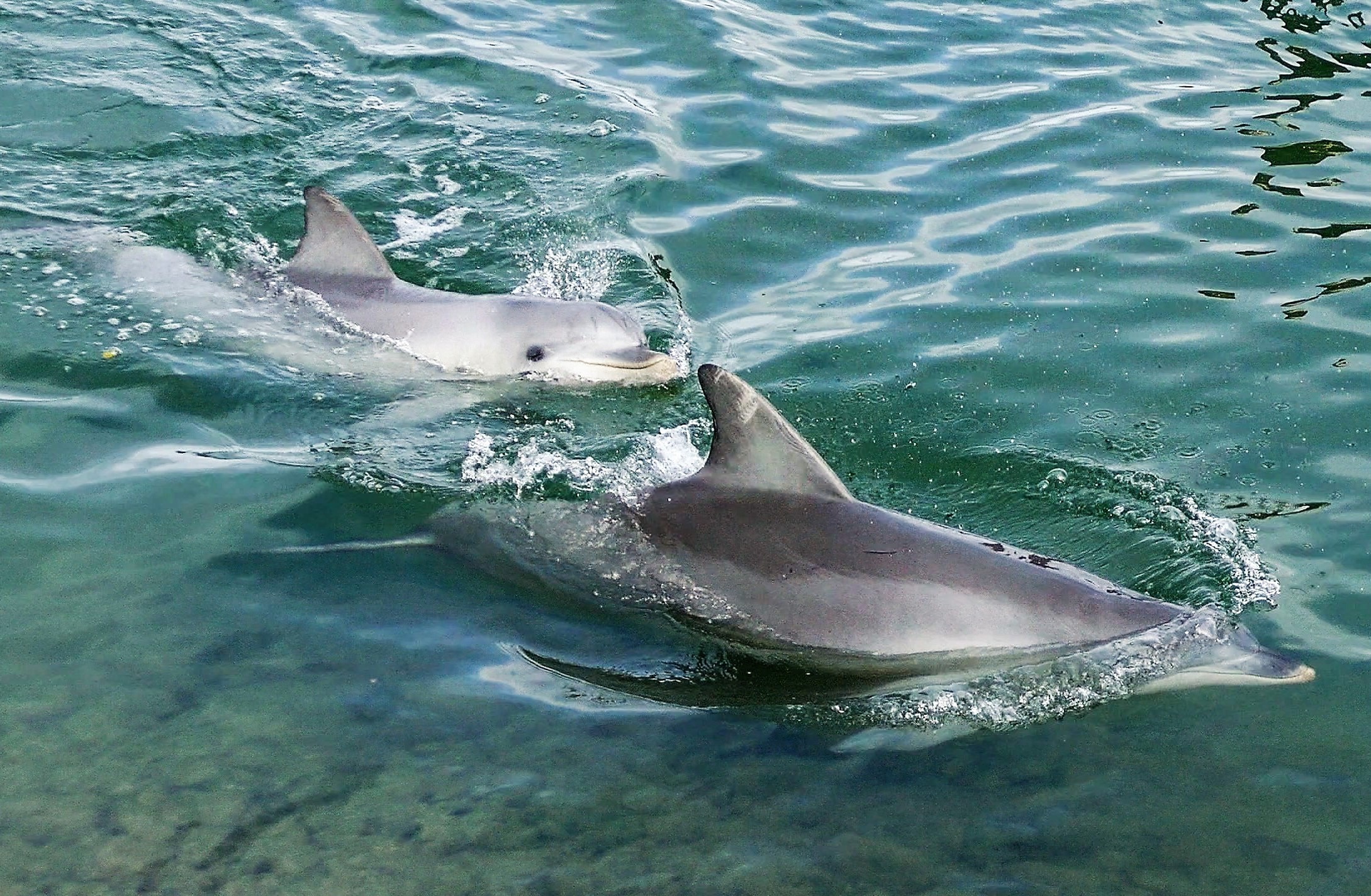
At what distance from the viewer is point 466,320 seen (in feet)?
32.1

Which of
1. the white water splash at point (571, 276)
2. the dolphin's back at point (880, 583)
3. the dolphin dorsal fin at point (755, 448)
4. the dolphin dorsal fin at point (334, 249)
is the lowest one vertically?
the white water splash at point (571, 276)

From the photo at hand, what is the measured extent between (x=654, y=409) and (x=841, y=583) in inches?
120

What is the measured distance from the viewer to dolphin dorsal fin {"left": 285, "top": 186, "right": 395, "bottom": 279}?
32.8 feet

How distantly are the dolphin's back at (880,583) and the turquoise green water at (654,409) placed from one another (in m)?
0.37

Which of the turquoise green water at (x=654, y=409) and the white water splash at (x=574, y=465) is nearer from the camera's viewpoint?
the turquoise green water at (x=654, y=409)

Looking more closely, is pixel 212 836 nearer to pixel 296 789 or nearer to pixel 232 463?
pixel 296 789

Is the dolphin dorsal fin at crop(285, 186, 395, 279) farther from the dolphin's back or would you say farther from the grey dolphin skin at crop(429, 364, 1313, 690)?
the dolphin's back

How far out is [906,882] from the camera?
5.09 meters

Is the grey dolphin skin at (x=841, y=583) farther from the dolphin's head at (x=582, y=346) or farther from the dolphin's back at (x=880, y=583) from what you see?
the dolphin's head at (x=582, y=346)

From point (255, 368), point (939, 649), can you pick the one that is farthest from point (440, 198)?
point (939, 649)

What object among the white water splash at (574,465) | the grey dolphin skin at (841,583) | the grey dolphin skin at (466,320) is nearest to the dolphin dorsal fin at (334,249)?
the grey dolphin skin at (466,320)

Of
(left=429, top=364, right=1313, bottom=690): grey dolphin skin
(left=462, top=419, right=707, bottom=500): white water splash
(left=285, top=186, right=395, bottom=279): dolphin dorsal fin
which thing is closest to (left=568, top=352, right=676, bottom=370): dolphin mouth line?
(left=462, top=419, right=707, bottom=500): white water splash

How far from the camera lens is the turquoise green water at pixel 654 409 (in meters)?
5.36

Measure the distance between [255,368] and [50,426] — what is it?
4.70ft
